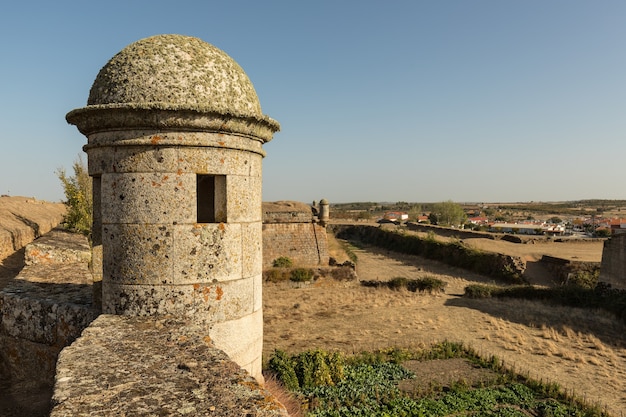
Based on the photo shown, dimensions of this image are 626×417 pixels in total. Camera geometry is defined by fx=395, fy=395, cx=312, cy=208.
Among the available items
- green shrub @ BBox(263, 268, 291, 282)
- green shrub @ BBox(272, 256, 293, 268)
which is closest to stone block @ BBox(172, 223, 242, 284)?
green shrub @ BBox(263, 268, 291, 282)

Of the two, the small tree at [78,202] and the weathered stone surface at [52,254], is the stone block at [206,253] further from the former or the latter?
the small tree at [78,202]

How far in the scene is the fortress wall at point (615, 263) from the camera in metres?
17.9

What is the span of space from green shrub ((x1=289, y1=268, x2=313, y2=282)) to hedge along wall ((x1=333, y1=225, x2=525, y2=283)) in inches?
512

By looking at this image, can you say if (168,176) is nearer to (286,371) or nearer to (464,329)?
(286,371)

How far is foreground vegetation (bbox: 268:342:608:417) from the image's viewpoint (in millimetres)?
7922

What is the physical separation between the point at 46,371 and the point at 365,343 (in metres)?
9.74

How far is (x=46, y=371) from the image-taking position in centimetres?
409

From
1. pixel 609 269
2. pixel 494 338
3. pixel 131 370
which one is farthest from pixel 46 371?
pixel 609 269

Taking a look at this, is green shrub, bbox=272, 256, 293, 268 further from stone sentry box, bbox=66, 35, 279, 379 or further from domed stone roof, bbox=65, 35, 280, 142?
domed stone roof, bbox=65, 35, 280, 142

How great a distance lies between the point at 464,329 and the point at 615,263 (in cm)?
959

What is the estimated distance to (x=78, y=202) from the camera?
1588 centimetres

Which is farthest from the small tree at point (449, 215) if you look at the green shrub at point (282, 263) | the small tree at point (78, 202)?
the small tree at point (78, 202)

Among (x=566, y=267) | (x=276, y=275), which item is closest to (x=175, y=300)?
(x=276, y=275)

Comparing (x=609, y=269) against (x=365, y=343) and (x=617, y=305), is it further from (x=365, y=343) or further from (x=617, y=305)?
(x=365, y=343)
